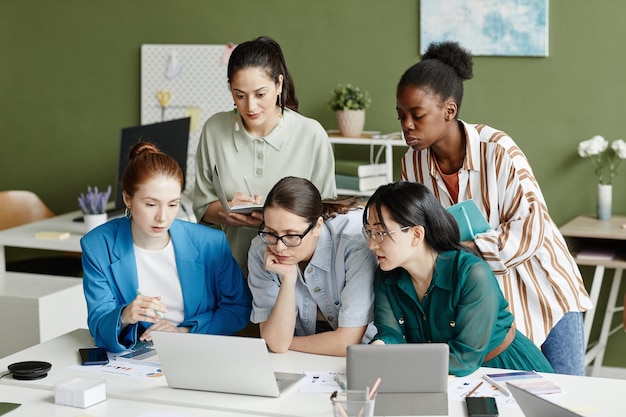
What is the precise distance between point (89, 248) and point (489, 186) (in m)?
1.09

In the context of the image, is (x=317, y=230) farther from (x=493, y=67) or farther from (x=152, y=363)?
(x=493, y=67)

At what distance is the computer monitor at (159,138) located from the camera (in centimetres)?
411

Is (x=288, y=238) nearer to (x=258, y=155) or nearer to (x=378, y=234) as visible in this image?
(x=378, y=234)

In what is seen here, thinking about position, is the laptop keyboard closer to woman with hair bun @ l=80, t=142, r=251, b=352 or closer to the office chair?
woman with hair bun @ l=80, t=142, r=251, b=352

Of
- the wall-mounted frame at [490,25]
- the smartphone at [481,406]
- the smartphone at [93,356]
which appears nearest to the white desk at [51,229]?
the wall-mounted frame at [490,25]

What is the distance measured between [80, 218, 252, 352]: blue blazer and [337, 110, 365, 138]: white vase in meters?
1.75

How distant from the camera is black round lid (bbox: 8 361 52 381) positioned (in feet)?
7.08

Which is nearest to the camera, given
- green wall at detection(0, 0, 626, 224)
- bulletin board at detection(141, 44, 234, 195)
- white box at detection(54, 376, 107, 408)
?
white box at detection(54, 376, 107, 408)

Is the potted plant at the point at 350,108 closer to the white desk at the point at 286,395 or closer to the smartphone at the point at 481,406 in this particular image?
the white desk at the point at 286,395

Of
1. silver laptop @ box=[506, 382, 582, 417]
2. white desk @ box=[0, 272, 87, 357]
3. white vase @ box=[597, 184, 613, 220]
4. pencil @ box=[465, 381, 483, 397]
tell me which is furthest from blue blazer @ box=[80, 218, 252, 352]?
white vase @ box=[597, 184, 613, 220]

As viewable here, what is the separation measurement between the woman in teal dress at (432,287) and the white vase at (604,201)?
1.71 meters

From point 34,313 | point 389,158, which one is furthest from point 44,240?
point 389,158

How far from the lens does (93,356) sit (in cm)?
230

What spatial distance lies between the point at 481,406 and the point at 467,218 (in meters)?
0.60
